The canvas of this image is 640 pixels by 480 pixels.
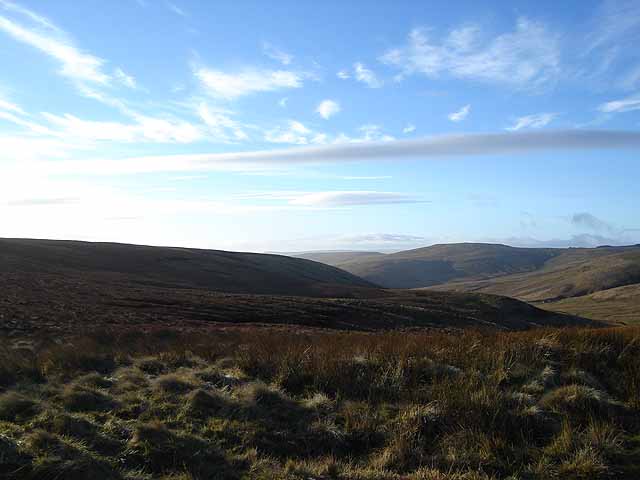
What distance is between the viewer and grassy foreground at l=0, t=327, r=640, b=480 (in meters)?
5.59

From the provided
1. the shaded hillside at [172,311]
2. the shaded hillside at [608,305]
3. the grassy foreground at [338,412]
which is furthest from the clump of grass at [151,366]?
the shaded hillside at [608,305]

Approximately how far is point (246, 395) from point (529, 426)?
4206 millimetres

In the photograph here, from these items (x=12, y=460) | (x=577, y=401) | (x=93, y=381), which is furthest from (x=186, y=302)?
(x=577, y=401)

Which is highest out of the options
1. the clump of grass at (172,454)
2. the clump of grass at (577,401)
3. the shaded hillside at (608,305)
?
the clump of grass at (577,401)

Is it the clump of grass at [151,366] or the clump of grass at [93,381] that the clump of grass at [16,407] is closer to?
the clump of grass at [93,381]

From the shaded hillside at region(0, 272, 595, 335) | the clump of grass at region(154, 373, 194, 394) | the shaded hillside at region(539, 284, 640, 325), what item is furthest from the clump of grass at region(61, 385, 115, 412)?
the shaded hillside at region(539, 284, 640, 325)

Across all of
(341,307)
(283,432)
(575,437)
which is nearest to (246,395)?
(283,432)

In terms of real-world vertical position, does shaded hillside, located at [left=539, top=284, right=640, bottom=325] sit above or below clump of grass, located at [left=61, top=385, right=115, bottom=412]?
below

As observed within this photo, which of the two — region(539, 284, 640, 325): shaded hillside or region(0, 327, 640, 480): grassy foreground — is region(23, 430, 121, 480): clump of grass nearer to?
region(0, 327, 640, 480): grassy foreground

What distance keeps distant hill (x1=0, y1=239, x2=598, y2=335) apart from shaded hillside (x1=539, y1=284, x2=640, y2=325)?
133ft

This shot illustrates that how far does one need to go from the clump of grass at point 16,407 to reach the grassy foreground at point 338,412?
0.10ft

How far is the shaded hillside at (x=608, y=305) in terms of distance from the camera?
84.6 meters

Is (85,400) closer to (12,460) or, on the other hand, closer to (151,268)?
(12,460)

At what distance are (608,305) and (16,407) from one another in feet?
385
